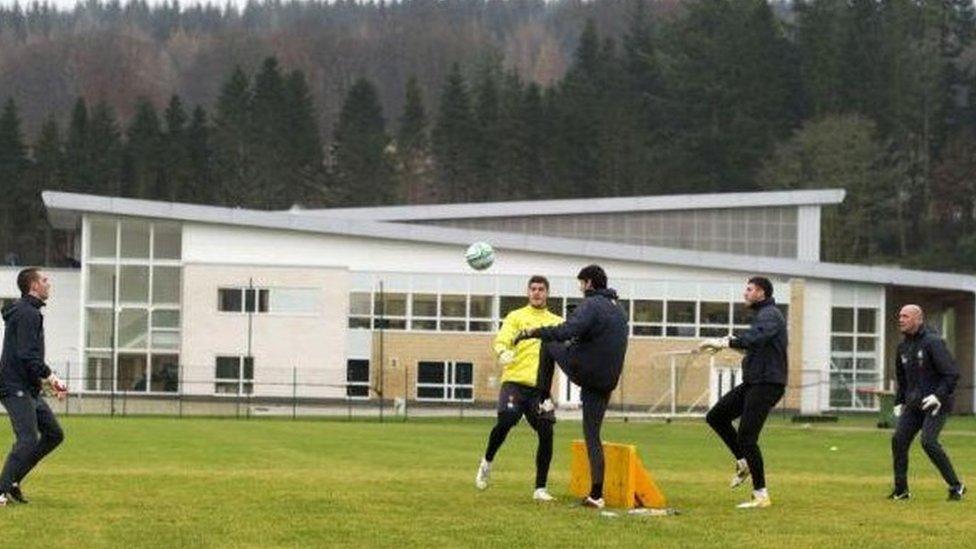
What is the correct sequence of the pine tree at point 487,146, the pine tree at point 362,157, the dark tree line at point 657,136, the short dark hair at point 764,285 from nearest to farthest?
the short dark hair at point 764,285
the dark tree line at point 657,136
the pine tree at point 362,157
the pine tree at point 487,146

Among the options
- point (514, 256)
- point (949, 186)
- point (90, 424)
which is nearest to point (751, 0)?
point (949, 186)

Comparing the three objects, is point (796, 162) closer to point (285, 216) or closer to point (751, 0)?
point (751, 0)

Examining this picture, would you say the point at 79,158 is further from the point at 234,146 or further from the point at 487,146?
the point at 487,146

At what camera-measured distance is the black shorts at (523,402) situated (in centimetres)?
1894

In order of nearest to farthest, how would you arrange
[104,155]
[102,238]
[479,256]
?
[479,256]
[102,238]
[104,155]

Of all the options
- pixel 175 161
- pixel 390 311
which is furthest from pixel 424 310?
pixel 175 161

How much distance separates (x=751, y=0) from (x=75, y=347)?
2525 inches

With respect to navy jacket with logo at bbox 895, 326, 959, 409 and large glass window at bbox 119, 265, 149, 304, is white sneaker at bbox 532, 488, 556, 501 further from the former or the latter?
large glass window at bbox 119, 265, 149, 304

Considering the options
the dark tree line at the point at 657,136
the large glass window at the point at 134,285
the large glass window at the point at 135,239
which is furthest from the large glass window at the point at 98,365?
the dark tree line at the point at 657,136

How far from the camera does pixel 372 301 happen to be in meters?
74.6

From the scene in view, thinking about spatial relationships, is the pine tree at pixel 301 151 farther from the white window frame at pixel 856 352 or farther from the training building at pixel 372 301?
the white window frame at pixel 856 352

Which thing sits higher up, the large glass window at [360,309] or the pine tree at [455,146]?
the pine tree at [455,146]

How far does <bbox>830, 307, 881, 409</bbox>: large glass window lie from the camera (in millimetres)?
76500

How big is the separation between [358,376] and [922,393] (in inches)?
2190
